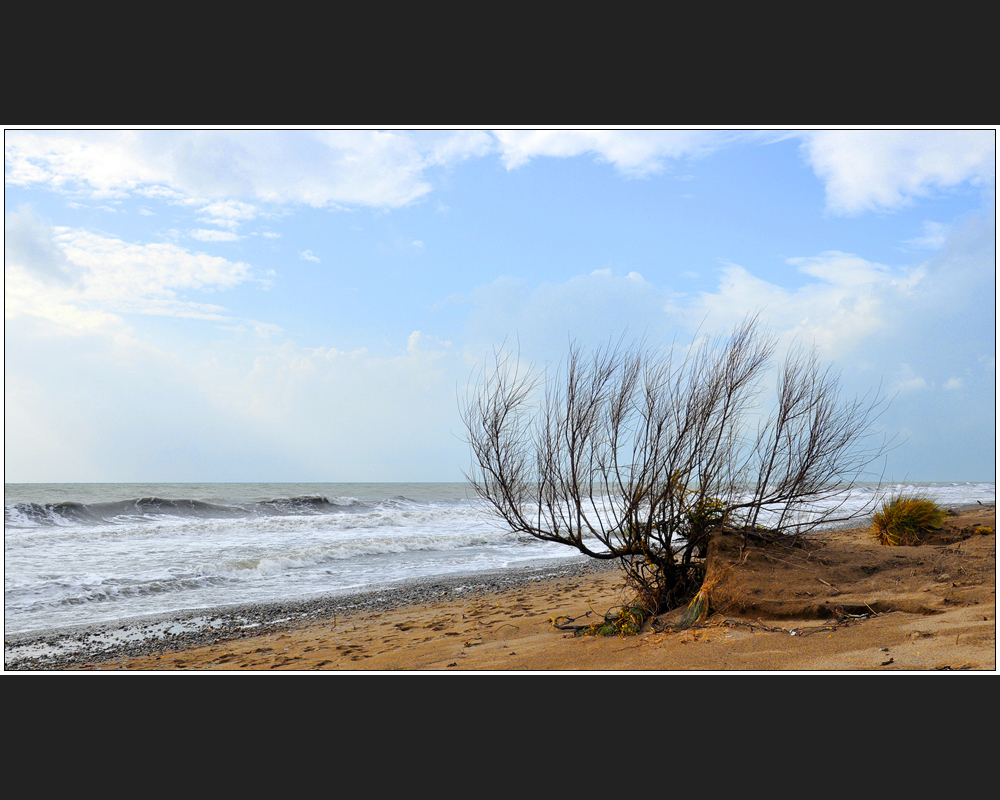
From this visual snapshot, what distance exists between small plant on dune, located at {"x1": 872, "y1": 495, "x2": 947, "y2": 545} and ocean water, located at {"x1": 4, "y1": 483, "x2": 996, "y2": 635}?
57cm

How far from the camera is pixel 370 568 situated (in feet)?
45.8

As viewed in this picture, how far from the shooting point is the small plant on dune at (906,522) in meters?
9.27

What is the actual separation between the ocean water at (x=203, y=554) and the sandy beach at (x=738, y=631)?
3.18ft

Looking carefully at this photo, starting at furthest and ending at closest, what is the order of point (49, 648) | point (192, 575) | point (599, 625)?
point (192, 575) < point (49, 648) < point (599, 625)

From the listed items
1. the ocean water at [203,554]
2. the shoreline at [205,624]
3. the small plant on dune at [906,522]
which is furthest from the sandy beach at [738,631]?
the ocean water at [203,554]

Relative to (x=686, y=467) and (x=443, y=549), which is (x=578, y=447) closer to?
(x=686, y=467)

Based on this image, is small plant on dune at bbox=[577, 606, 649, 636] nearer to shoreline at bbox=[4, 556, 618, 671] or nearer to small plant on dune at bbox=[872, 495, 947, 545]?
shoreline at bbox=[4, 556, 618, 671]

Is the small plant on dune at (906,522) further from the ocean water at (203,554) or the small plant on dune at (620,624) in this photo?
the small plant on dune at (620,624)

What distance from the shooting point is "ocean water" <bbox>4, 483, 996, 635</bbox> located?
33.7 ft

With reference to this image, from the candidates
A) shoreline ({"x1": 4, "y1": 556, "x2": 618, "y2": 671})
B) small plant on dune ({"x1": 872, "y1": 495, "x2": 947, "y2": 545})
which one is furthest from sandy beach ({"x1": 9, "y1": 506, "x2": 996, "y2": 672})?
small plant on dune ({"x1": 872, "y1": 495, "x2": 947, "y2": 545})

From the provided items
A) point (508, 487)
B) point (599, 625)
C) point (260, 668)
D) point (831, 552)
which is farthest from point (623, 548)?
point (260, 668)

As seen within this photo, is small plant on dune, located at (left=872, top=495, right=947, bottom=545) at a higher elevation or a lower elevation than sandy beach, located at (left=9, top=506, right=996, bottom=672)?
higher

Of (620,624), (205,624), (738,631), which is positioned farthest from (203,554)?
(738,631)

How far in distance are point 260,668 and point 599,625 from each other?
12.4ft
